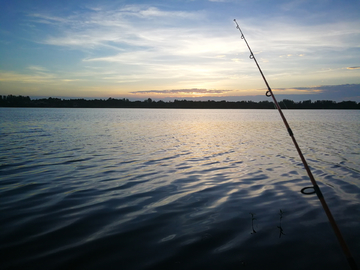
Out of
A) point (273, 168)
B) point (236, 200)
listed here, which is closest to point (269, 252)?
point (236, 200)

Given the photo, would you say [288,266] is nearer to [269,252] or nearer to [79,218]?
[269,252]

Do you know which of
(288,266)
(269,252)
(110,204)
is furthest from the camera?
(110,204)

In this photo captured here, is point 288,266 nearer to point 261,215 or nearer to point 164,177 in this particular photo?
point 261,215

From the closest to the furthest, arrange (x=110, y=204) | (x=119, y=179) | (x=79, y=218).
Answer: (x=79, y=218) < (x=110, y=204) < (x=119, y=179)

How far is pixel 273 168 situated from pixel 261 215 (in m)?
5.07

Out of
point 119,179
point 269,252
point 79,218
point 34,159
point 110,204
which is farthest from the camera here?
point 34,159

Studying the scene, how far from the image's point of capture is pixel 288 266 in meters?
3.59

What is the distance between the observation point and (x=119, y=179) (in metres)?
8.31

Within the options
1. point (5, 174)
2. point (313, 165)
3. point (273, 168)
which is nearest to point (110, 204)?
point (5, 174)

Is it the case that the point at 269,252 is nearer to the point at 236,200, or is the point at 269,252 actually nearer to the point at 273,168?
the point at 236,200

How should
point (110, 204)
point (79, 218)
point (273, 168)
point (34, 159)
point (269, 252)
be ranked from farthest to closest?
point (34, 159) < point (273, 168) < point (110, 204) < point (79, 218) < point (269, 252)

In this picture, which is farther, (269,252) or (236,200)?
(236,200)

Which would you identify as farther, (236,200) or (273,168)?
(273,168)

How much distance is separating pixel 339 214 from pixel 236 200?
229 centimetres
